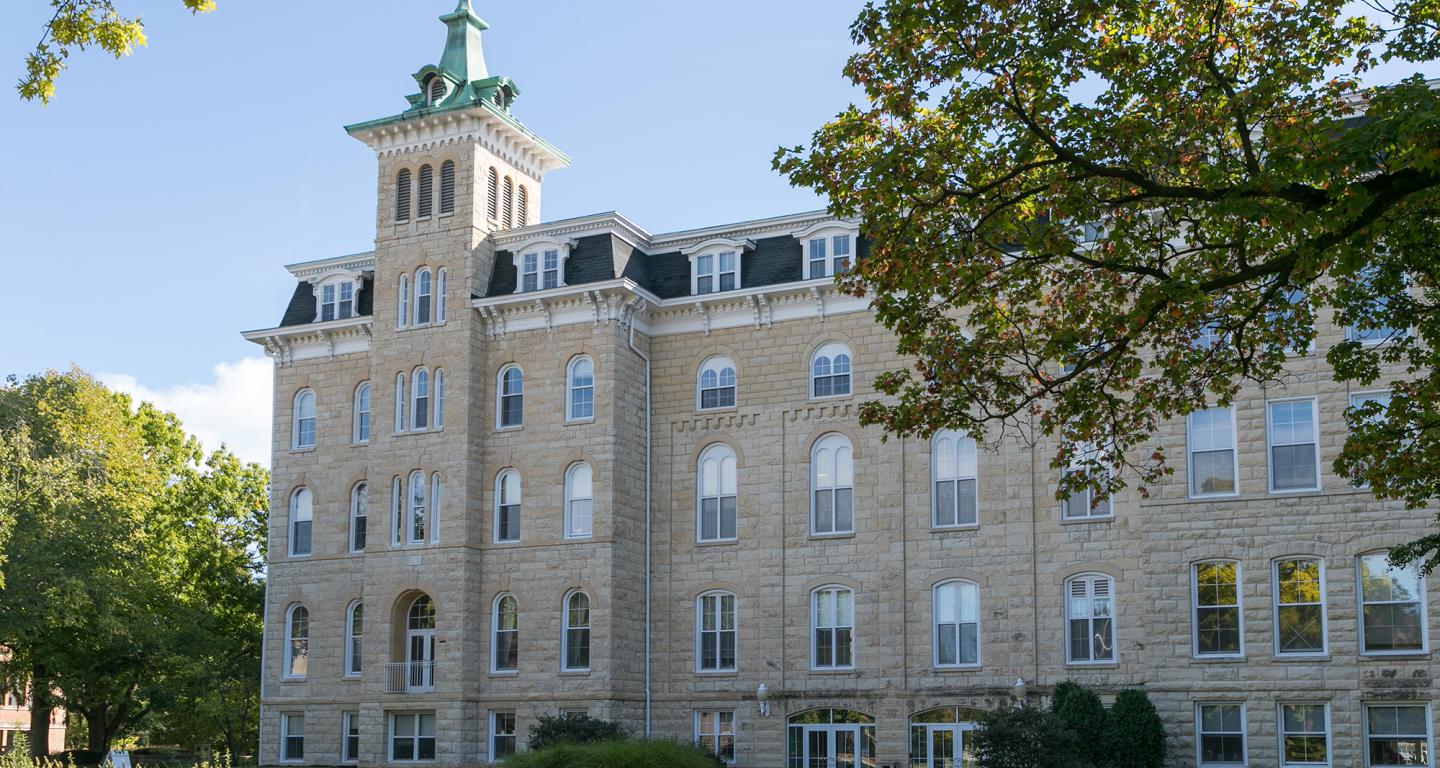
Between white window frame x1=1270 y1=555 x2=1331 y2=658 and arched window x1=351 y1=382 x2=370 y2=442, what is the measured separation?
23830mm

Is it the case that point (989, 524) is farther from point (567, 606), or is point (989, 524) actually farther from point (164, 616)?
point (164, 616)

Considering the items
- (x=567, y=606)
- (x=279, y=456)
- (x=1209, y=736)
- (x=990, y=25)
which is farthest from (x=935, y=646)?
(x=990, y=25)

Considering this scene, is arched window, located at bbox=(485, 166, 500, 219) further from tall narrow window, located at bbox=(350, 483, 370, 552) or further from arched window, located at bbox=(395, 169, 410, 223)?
tall narrow window, located at bbox=(350, 483, 370, 552)

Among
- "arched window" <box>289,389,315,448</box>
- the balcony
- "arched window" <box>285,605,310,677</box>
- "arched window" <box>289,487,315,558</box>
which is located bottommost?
the balcony

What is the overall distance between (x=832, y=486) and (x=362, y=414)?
13751mm

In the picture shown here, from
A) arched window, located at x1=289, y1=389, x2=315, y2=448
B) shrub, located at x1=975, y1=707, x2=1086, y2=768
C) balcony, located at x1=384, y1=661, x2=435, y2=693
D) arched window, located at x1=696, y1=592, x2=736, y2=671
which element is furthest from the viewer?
arched window, located at x1=289, y1=389, x2=315, y2=448

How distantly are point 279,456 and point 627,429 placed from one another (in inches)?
439

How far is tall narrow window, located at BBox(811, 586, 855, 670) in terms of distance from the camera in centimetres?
3747

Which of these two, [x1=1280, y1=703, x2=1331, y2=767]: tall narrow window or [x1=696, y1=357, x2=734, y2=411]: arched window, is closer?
[x1=1280, y1=703, x2=1331, y2=767]: tall narrow window

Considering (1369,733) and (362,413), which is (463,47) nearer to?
(362,413)

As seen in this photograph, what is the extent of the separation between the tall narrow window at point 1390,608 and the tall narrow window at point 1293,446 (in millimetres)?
2029

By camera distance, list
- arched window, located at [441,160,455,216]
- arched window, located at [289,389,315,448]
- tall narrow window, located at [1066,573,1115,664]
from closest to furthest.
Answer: tall narrow window, located at [1066,573,1115,664]
arched window, located at [441,160,455,216]
arched window, located at [289,389,315,448]

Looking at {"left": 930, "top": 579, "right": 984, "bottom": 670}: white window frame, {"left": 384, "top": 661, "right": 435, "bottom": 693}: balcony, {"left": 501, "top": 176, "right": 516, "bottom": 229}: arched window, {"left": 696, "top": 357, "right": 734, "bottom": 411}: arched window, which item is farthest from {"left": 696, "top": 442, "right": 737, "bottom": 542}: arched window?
{"left": 501, "top": 176, "right": 516, "bottom": 229}: arched window

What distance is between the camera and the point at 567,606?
39344 millimetres
